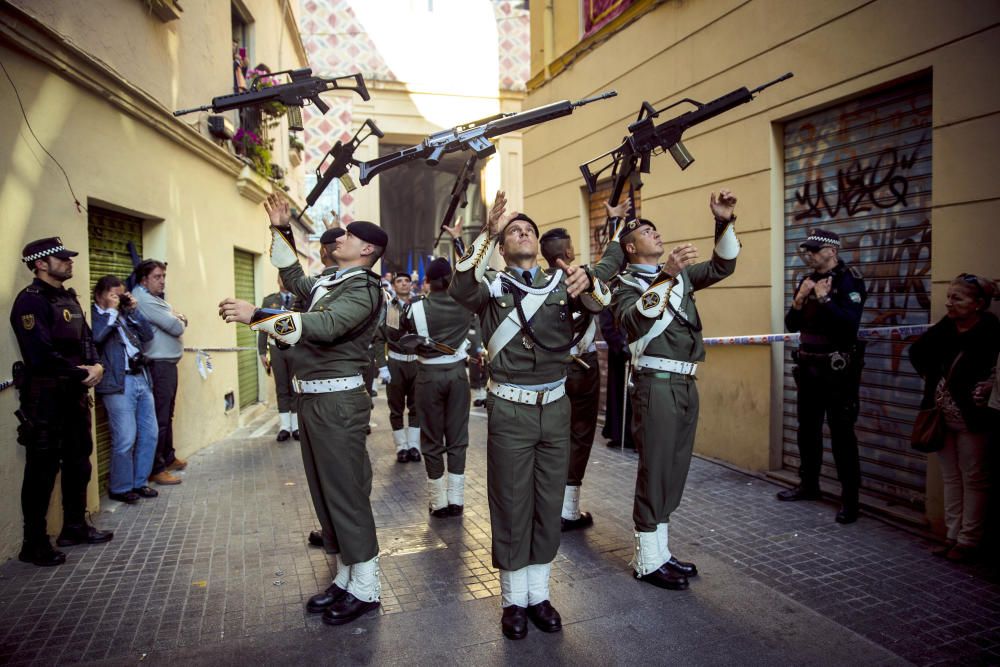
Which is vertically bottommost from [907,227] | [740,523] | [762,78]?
[740,523]

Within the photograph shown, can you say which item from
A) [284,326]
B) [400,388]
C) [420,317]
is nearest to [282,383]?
[400,388]

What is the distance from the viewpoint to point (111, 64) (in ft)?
19.0

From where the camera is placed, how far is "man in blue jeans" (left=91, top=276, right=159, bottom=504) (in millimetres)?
5520

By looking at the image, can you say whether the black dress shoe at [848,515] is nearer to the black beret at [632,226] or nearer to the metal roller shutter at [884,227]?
the metal roller shutter at [884,227]

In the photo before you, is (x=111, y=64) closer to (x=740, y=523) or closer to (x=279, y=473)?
(x=279, y=473)

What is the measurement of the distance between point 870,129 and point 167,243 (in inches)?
259

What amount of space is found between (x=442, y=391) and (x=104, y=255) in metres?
3.29

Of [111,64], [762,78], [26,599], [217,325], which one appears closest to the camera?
[26,599]

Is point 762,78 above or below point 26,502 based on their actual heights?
above

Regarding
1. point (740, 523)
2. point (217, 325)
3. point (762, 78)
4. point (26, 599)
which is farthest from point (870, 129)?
point (217, 325)

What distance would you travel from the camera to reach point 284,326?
10.7ft

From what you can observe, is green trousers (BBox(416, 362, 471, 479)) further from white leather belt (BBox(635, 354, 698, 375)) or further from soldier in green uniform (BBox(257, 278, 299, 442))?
soldier in green uniform (BBox(257, 278, 299, 442))

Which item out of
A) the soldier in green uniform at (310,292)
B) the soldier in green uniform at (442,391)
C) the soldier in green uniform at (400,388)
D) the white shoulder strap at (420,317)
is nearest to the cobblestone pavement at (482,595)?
the soldier in green uniform at (310,292)

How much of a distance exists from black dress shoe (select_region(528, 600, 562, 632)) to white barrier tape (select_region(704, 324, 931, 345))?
318cm
